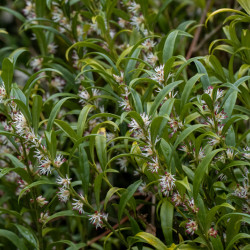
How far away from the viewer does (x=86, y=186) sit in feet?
3.80

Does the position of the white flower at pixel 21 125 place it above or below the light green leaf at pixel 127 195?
above

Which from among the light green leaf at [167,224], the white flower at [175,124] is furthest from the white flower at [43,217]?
the white flower at [175,124]

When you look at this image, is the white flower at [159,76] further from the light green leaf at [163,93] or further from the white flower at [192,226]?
the white flower at [192,226]

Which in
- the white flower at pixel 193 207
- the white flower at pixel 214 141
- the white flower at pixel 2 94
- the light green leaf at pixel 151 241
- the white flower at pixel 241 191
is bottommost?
the light green leaf at pixel 151 241

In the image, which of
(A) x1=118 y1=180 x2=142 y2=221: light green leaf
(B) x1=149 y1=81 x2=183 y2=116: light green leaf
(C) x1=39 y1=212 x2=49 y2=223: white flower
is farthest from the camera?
(C) x1=39 y1=212 x2=49 y2=223: white flower

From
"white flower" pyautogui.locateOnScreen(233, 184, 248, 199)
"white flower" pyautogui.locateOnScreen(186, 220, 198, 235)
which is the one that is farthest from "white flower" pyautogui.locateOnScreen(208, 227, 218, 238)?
"white flower" pyautogui.locateOnScreen(233, 184, 248, 199)

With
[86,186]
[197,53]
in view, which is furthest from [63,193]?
[197,53]

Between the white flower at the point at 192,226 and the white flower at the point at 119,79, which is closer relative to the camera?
the white flower at the point at 192,226

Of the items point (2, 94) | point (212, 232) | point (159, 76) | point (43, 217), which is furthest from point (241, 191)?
point (2, 94)

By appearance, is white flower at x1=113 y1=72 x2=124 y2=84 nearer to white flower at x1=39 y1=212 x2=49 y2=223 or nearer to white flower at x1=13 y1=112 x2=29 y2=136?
white flower at x1=13 y1=112 x2=29 y2=136

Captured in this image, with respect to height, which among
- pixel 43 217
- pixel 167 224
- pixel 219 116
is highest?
pixel 219 116

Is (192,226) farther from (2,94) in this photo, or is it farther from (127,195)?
(2,94)

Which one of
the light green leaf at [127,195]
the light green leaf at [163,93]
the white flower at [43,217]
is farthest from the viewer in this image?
the white flower at [43,217]

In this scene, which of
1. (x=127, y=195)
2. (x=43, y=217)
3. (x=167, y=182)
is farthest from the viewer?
(x=43, y=217)
